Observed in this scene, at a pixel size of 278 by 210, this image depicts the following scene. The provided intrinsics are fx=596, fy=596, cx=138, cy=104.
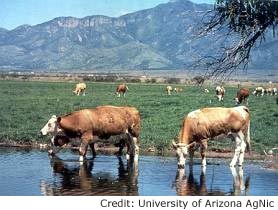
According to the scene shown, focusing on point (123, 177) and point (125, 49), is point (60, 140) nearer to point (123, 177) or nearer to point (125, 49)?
point (123, 177)

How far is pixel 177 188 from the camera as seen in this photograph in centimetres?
940

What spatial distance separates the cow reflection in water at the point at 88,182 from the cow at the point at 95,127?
90 centimetres

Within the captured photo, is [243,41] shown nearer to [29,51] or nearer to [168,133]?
[168,133]

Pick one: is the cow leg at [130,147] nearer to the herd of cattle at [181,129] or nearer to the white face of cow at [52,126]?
the herd of cattle at [181,129]

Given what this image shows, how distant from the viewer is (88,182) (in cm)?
982

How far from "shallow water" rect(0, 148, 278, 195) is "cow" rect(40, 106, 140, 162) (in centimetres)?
38

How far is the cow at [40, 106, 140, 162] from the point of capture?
1241 centimetres

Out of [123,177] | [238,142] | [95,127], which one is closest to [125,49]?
[95,127]

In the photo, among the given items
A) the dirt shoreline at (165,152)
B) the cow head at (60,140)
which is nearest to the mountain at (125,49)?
the dirt shoreline at (165,152)

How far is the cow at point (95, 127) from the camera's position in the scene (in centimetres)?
1241

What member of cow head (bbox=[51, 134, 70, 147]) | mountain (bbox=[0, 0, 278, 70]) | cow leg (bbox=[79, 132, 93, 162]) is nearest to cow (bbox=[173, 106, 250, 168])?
cow leg (bbox=[79, 132, 93, 162])

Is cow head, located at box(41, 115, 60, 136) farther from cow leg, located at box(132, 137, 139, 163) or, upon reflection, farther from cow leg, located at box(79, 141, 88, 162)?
cow leg, located at box(132, 137, 139, 163)

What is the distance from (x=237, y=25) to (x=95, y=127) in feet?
13.4
